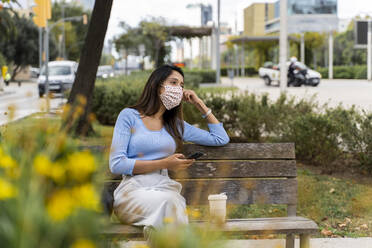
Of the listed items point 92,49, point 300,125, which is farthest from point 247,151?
point 92,49

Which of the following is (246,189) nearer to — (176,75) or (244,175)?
(244,175)

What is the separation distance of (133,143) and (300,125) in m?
4.55

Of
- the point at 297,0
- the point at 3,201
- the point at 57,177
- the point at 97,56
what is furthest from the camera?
the point at 297,0

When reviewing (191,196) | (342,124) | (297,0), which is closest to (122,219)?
(191,196)

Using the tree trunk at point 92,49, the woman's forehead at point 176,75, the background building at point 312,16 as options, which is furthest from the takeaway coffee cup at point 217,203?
the background building at point 312,16

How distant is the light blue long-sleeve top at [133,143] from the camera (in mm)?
3732

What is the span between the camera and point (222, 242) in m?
1.40

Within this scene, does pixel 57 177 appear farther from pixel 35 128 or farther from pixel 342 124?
pixel 342 124

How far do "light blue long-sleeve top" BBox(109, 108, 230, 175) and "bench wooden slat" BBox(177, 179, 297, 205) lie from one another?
434 mm

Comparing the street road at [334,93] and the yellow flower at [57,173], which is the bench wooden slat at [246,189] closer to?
the yellow flower at [57,173]

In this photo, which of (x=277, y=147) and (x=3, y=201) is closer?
(x=3, y=201)

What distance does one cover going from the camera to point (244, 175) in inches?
169

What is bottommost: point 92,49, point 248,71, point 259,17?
A: point 92,49

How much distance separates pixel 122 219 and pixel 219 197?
0.59 m
